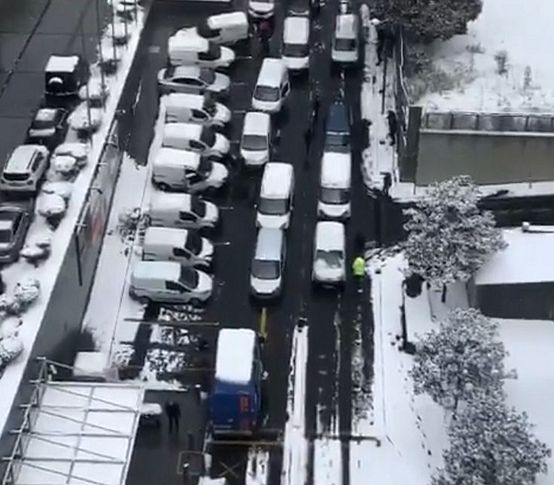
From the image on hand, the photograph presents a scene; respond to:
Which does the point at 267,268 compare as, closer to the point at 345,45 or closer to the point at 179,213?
the point at 179,213

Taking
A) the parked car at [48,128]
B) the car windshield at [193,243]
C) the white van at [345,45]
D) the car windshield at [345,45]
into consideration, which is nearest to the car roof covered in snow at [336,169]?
the car windshield at [193,243]

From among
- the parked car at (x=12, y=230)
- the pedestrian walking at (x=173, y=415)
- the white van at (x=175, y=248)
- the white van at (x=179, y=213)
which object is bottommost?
the pedestrian walking at (x=173, y=415)

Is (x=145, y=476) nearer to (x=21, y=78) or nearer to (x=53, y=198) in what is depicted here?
(x=53, y=198)

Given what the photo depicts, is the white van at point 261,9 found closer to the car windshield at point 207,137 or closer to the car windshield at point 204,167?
the car windshield at point 207,137

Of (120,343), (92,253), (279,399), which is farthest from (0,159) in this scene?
(279,399)

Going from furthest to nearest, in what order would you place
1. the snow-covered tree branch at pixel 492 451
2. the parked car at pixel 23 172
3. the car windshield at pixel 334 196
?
the car windshield at pixel 334 196
the parked car at pixel 23 172
the snow-covered tree branch at pixel 492 451
